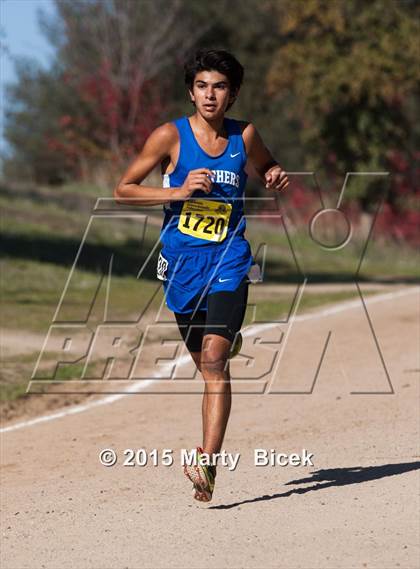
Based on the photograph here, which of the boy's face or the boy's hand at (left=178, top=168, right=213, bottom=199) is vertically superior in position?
the boy's face

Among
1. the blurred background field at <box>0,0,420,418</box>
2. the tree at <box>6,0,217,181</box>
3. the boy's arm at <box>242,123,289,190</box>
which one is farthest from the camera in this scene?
the tree at <box>6,0,217,181</box>

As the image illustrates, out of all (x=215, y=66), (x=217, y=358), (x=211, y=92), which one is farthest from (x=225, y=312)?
(x=215, y=66)

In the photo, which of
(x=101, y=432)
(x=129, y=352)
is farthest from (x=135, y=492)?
(x=129, y=352)

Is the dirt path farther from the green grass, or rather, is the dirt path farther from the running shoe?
the green grass

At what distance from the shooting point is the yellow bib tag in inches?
285

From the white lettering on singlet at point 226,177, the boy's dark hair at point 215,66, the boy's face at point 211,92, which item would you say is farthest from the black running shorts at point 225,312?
the boy's dark hair at point 215,66

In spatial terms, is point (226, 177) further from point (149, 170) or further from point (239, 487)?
point (239, 487)

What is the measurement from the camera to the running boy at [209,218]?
7.25 metres

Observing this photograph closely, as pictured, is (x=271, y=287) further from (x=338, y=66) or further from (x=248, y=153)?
(x=248, y=153)

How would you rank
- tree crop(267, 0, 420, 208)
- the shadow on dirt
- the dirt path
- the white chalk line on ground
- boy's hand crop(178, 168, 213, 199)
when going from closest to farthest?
the dirt path < boy's hand crop(178, 168, 213, 199) < the shadow on dirt < the white chalk line on ground < tree crop(267, 0, 420, 208)

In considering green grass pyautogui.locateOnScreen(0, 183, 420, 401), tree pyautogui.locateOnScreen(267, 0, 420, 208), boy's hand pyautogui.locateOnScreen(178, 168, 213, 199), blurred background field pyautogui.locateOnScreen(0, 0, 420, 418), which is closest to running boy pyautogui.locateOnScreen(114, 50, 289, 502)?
boy's hand pyautogui.locateOnScreen(178, 168, 213, 199)

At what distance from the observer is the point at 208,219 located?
7.27 meters

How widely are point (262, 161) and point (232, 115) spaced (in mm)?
37731

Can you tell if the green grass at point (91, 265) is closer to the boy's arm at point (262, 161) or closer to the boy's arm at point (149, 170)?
the boy's arm at point (149, 170)
